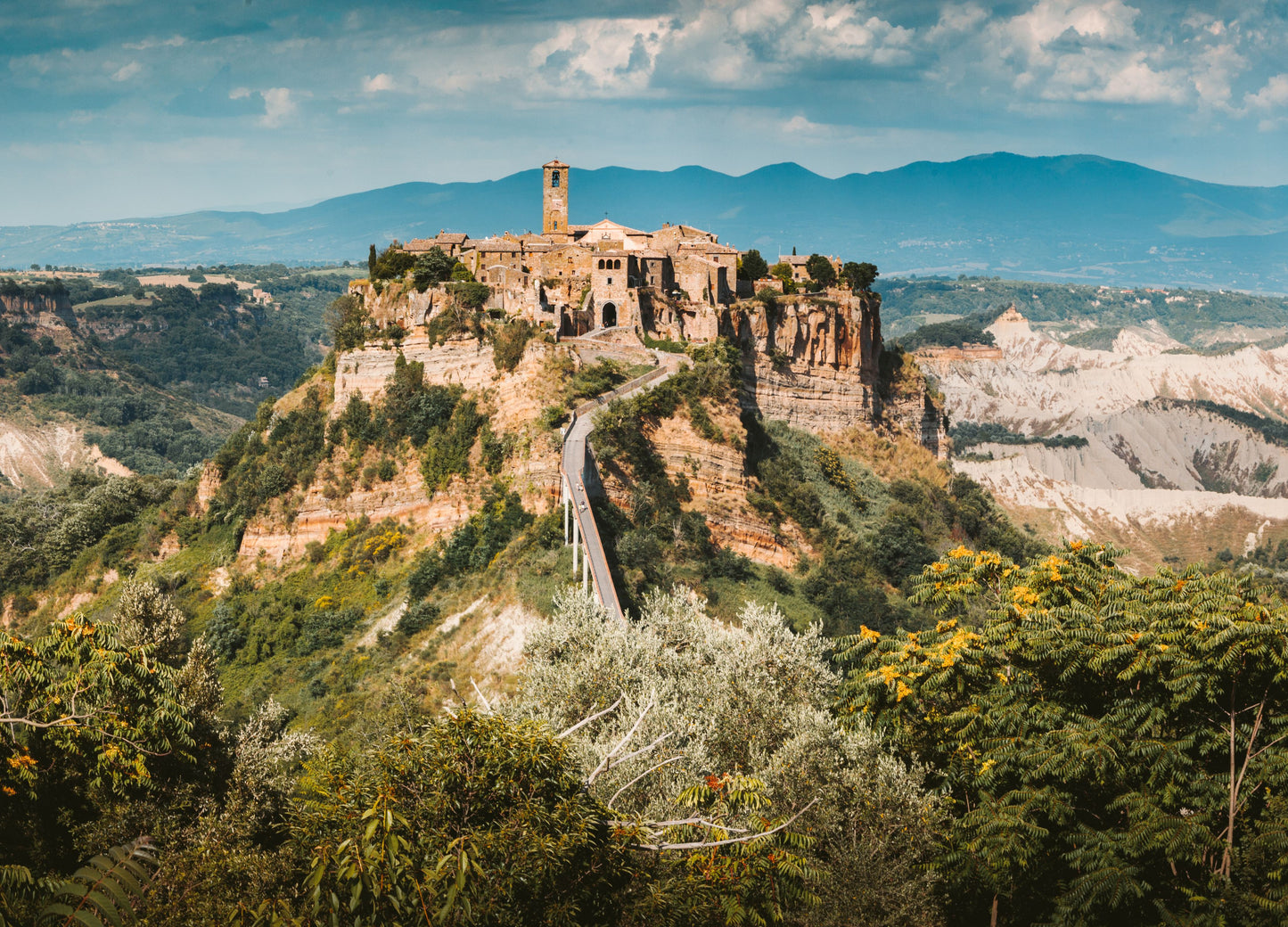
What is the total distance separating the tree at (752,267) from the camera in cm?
5872

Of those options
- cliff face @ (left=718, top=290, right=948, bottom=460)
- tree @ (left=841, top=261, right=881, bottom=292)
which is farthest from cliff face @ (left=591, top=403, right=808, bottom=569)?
tree @ (left=841, top=261, right=881, bottom=292)

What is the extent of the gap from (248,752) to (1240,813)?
56.5ft

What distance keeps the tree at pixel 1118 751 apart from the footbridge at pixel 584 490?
12973mm

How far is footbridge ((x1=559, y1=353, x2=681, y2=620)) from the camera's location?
34438mm

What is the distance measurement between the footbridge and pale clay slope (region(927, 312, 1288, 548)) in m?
48.0

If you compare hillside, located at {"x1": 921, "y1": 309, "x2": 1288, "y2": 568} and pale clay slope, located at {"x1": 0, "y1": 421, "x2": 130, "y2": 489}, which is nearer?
hillside, located at {"x1": 921, "y1": 309, "x2": 1288, "y2": 568}

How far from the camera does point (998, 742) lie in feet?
57.1

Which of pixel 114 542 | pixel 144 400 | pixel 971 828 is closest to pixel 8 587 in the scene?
pixel 114 542

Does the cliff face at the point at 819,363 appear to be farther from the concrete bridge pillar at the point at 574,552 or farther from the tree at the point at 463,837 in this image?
the tree at the point at 463,837

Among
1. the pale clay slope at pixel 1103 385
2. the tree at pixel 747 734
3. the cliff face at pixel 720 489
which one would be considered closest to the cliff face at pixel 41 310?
the pale clay slope at pixel 1103 385

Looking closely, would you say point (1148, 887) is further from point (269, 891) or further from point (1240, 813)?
point (269, 891)

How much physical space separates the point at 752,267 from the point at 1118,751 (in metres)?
45.2

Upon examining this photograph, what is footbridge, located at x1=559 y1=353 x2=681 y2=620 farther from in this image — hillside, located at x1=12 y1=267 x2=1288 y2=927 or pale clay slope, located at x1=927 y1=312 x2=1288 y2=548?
pale clay slope, located at x1=927 y1=312 x2=1288 y2=548

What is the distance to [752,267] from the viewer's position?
5900 centimetres
